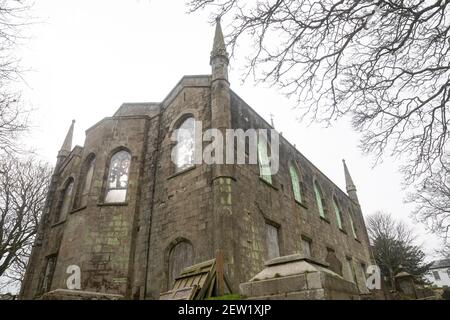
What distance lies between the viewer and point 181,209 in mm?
9773

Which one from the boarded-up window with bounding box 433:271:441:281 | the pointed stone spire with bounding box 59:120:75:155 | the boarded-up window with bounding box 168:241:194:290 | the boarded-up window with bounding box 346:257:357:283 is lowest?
the boarded-up window with bounding box 168:241:194:290

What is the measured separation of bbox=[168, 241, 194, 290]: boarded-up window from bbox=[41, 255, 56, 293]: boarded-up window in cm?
623

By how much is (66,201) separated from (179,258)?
801cm

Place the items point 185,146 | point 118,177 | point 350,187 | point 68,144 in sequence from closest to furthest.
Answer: point 185,146 < point 118,177 < point 68,144 < point 350,187

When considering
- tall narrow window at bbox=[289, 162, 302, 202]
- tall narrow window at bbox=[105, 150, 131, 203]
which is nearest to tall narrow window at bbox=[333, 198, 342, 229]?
tall narrow window at bbox=[289, 162, 302, 202]

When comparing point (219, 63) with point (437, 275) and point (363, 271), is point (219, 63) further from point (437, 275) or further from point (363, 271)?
point (437, 275)

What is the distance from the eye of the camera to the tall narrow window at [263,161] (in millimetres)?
12190

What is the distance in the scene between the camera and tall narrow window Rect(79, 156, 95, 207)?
39.8 ft

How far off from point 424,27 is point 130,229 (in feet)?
34.1

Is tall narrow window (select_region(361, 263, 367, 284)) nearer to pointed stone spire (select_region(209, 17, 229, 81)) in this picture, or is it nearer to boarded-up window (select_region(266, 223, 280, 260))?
boarded-up window (select_region(266, 223, 280, 260))

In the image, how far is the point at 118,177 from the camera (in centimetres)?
1199

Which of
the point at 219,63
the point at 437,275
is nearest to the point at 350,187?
the point at 219,63
